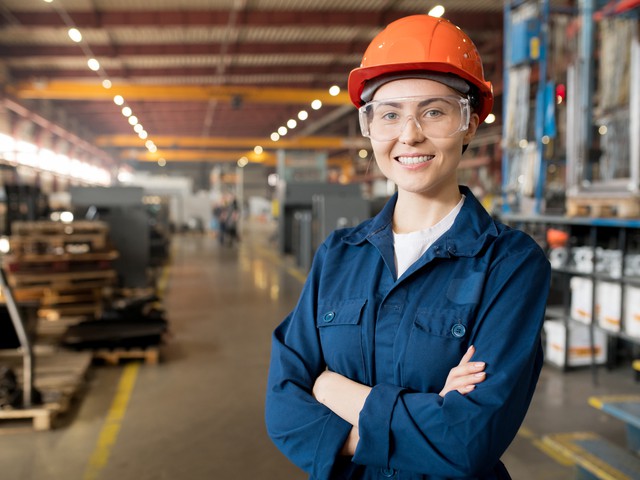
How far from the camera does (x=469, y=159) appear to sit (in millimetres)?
20203

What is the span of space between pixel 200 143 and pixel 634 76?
3016 cm

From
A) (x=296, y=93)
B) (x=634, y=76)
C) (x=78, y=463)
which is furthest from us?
(x=296, y=93)

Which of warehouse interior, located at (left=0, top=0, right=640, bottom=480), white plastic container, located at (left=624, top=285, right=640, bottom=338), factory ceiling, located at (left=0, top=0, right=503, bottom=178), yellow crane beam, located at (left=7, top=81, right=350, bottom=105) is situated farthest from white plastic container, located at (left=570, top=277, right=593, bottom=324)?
yellow crane beam, located at (left=7, top=81, right=350, bottom=105)

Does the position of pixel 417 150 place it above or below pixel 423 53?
below

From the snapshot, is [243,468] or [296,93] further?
[296,93]

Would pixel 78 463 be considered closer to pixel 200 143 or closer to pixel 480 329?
pixel 480 329

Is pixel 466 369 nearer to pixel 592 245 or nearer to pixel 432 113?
pixel 432 113

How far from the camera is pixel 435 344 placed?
145 cm

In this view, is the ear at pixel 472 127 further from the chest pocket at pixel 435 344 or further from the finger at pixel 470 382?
the finger at pixel 470 382

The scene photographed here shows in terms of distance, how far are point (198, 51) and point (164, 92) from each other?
3.55 meters

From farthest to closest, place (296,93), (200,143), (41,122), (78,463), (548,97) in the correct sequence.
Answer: (200,143) < (41,122) < (296,93) < (548,97) < (78,463)

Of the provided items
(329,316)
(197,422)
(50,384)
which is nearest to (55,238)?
(50,384)

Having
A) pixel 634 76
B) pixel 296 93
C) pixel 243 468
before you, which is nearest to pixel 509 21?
pixel 634 76

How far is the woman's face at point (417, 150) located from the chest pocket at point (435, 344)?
35 cm
